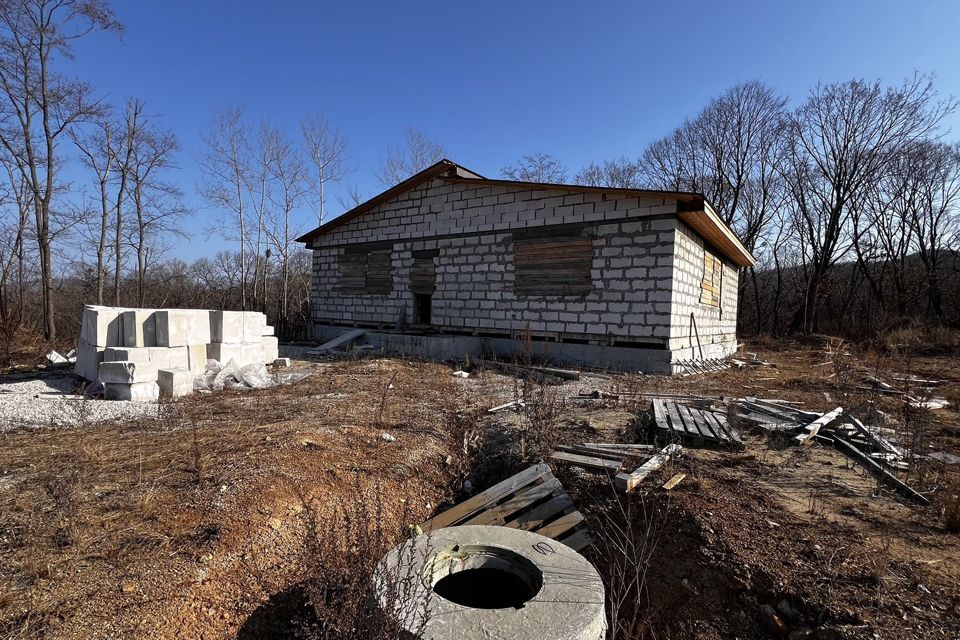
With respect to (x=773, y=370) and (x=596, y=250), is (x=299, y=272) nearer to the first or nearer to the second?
(x=596, y=250)

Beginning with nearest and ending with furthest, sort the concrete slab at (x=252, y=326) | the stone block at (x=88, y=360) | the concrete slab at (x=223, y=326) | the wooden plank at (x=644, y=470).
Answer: the wooden plank at (x=644, y=470)
the stone block at (x=88, y=360)
the concrete slab at (x=223, y=326)
the concrete slab at (x=252, y=326)

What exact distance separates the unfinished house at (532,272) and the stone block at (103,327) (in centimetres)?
621

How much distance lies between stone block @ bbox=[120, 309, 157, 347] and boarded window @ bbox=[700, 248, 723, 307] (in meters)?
11.8

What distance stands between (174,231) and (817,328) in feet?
96.7

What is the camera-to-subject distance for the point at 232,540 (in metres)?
3.12

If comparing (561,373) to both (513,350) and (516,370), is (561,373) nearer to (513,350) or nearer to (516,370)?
(516,370)

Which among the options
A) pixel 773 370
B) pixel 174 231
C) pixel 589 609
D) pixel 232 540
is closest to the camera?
pixel 589 609

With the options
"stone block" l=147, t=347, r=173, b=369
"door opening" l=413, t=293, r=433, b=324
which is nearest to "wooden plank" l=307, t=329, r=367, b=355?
"door opening" l=413, t=293, r=433, b=324

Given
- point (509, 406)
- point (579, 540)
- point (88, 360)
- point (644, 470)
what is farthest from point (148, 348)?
point (644, 470)

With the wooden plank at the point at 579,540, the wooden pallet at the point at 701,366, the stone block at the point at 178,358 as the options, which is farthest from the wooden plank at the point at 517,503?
the wooden pallet at the point at 701,366

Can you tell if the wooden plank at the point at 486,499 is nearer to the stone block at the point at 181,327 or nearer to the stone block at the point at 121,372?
the stone block at the point at 121,372

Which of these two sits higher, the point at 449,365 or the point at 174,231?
the point at 174,231

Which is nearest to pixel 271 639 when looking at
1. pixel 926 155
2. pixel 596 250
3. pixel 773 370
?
pixel 596 250

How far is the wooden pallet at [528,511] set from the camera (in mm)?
3797
